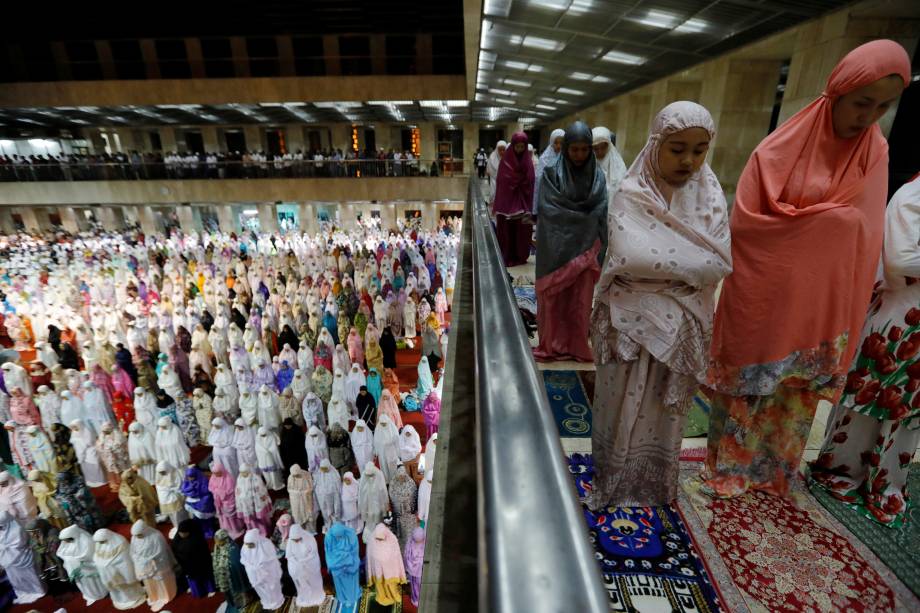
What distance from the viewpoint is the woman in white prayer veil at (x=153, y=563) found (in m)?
4.55

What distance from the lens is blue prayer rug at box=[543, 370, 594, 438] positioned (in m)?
2.42

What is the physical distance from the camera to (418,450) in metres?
5.89

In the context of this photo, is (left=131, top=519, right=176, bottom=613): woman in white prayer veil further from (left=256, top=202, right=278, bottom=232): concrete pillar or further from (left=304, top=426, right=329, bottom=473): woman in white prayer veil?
(left=256, top=202, right=278, bottom=232): concrete pillar

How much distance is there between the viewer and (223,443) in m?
5.58

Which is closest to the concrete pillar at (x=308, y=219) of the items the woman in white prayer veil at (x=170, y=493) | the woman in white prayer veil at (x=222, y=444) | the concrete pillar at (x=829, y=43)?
the woman in white prayer veil at (x=222, y=444)

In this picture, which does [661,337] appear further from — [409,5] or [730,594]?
[409,5]

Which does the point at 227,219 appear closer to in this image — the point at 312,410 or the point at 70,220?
the point at 70,220

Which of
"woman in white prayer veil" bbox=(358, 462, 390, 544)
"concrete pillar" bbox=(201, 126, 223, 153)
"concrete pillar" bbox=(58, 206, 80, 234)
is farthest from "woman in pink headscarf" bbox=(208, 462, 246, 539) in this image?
"concrete pillar" bbox=(58, 206, 80, 234)

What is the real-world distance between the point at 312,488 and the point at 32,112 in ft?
69.6

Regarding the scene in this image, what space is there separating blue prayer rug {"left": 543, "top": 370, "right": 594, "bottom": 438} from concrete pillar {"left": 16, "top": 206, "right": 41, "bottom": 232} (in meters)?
27.9

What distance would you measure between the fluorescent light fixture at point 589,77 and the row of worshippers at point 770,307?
35.3 feet

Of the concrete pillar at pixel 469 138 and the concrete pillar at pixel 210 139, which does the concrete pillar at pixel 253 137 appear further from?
the concrete pillar at pixel 469 138

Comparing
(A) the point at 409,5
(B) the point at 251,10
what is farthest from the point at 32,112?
(A) the point at 409,5

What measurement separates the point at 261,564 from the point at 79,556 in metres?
1.98
